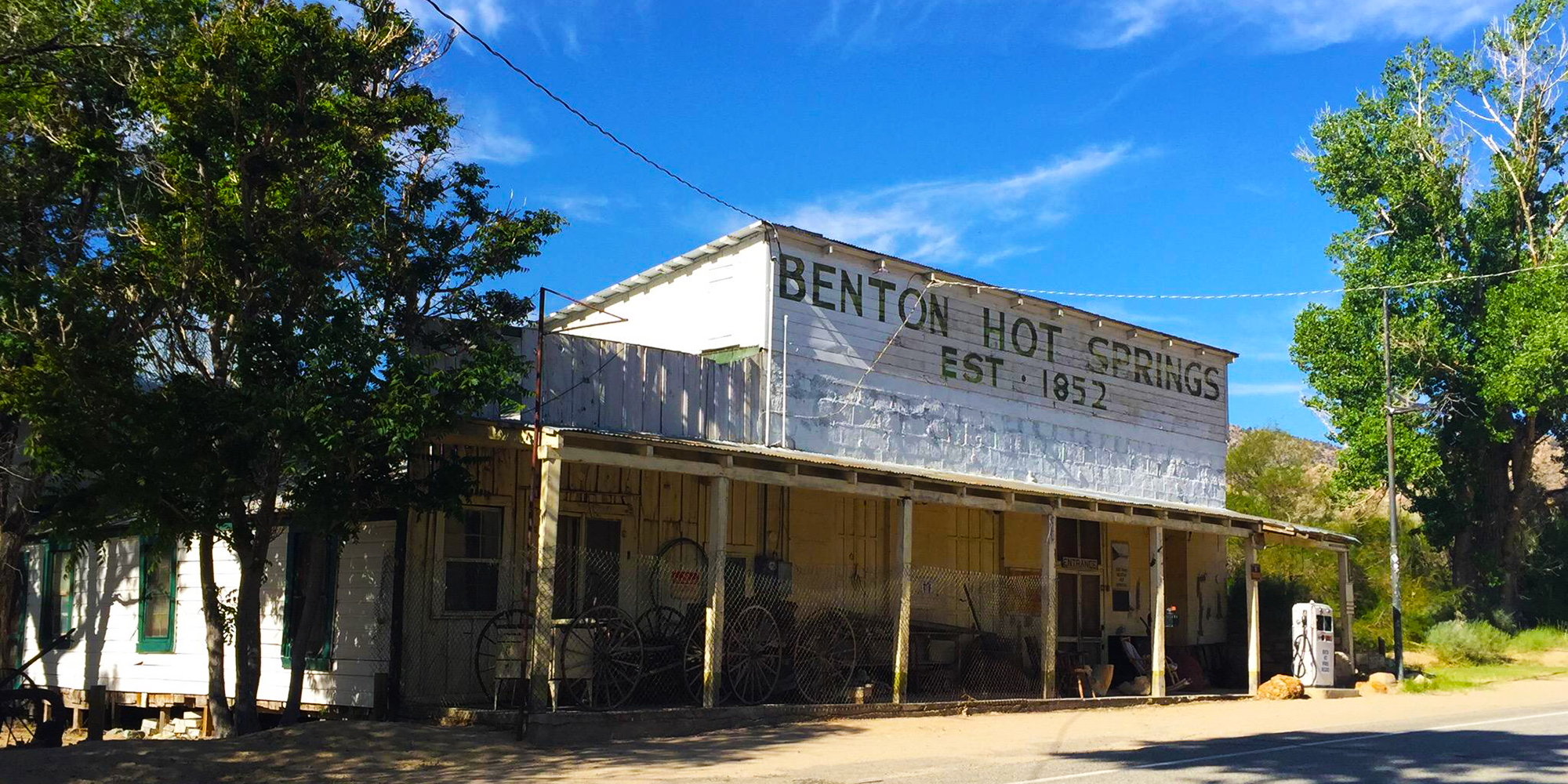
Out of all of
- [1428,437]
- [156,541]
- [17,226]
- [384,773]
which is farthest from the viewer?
[1428,437]

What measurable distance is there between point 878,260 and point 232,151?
10.4 meters

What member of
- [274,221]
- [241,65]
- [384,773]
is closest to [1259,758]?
[384,773]

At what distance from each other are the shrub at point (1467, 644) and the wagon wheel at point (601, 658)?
2391cm

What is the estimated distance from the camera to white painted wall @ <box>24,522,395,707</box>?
1511cm

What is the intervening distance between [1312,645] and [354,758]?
1720 centimetres

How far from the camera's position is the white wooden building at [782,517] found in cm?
1504

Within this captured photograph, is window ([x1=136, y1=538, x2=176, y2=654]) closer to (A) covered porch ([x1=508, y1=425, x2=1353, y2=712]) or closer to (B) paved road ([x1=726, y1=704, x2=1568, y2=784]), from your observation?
(A) covered porch ([x1=508, y1=425, x2=1353, y2=712])

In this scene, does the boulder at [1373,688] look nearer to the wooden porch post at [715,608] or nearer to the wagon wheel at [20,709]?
the wooden porch post at [715,608]

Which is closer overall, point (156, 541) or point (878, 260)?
point (156, 541)

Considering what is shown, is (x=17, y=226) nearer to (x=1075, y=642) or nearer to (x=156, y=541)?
(x=156, y=541)

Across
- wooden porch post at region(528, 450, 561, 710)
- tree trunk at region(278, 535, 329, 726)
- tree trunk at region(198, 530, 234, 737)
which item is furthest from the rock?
tree trunk at region(198, 530, 234, 737)

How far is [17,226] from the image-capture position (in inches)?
581

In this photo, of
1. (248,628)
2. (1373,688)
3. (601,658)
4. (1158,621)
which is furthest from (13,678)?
(1373,688)

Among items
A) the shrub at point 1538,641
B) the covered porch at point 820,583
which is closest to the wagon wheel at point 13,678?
the covered porch at point 820,583
